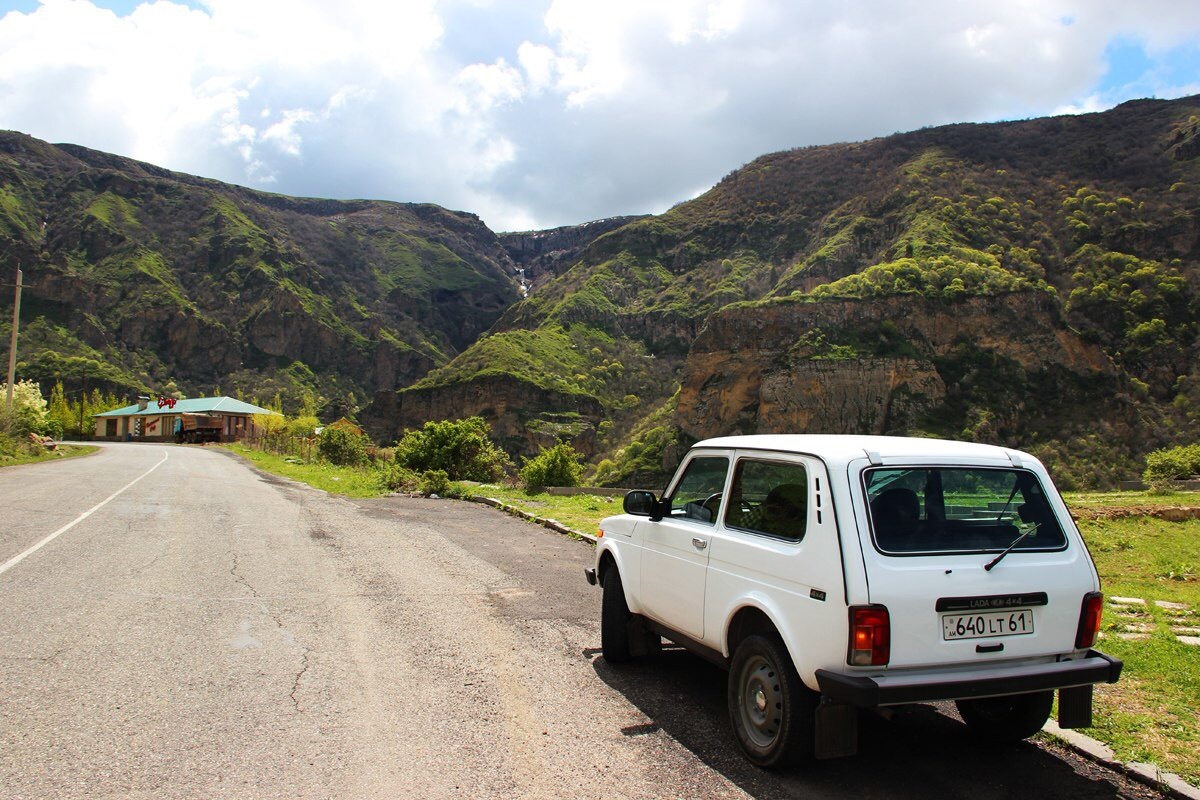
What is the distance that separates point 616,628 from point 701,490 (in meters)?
1.30

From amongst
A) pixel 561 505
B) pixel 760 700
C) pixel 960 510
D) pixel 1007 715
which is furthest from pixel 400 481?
pixel 960 510

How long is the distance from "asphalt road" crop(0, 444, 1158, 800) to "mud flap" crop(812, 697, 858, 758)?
0.24 meters

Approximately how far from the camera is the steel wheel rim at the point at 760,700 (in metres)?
3.99

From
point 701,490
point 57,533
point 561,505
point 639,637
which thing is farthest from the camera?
point 561,505

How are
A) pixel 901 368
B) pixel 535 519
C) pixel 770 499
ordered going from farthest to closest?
pixel 901 368 < pixel 535 519 < pixel 770 499

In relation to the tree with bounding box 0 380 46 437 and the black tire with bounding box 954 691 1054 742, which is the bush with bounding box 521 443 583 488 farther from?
the tree with bounding box 0 380 46 437

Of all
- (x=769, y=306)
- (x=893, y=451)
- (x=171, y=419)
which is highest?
(x=769, y=306)

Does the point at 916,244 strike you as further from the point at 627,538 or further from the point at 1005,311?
the point at 627,538

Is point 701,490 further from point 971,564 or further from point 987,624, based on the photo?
point 987,624

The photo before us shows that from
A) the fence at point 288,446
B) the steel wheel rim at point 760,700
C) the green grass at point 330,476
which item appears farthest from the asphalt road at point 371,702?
the fence at point 288,446

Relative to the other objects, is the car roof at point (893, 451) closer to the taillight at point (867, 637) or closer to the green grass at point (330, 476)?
the taillight at point (867, 637)

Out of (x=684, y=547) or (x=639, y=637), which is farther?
(x=639, y=637)

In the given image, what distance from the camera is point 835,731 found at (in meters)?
3.70

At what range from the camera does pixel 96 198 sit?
466 ft
